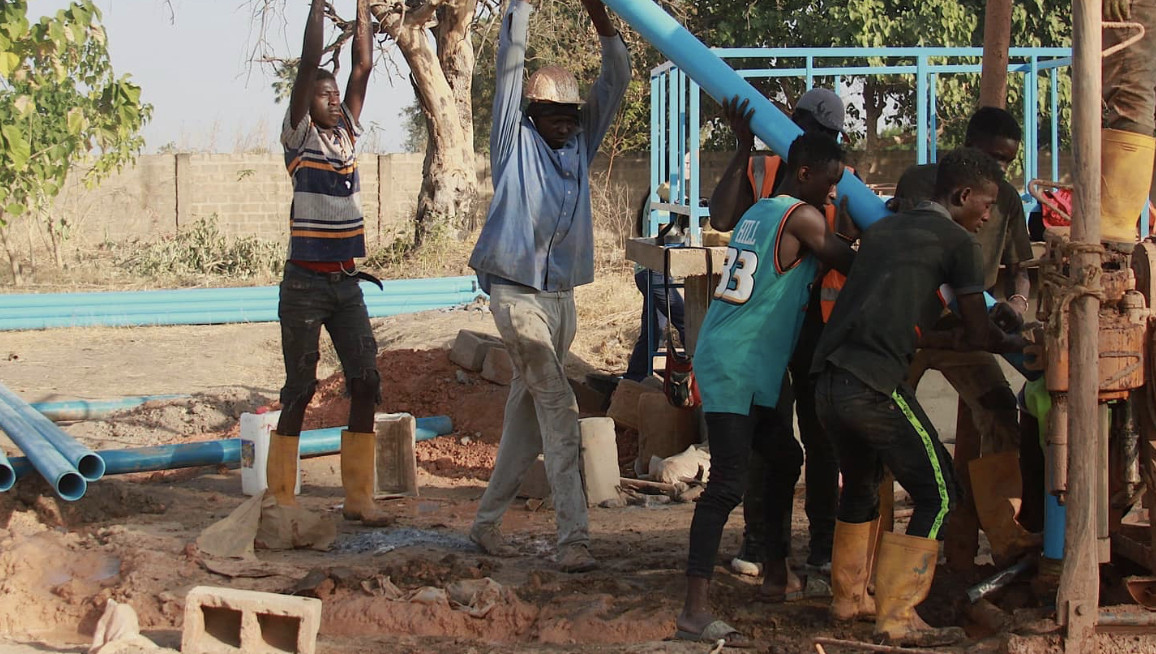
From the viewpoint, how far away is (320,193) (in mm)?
6312

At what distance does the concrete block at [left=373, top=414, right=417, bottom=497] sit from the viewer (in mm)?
7488

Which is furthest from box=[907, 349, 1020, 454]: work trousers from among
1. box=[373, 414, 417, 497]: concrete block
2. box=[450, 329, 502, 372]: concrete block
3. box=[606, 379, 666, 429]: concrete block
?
box=[450, 329, 502, 372]: concrete block

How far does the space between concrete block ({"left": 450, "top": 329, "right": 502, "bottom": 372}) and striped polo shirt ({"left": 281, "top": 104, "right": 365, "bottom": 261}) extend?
3.42 metres

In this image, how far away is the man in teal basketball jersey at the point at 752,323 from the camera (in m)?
4.49

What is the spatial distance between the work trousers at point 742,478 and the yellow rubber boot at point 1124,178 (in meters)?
1.42

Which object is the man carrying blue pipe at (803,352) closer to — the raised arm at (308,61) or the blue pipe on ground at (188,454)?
the raised arm at (308,61)

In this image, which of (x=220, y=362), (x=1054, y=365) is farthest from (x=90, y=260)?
(x=1054, y=365)

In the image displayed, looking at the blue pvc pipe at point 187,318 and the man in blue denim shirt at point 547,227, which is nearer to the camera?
the man in blue denim shirt at point 547,227

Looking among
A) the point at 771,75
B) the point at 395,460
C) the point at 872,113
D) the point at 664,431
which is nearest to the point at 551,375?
the point at 395,460

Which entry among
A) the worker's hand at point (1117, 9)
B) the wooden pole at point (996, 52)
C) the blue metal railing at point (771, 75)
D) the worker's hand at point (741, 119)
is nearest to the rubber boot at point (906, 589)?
the worker's hand at point (741, 119)

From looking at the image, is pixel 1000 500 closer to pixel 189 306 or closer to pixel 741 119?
pixel 741 119

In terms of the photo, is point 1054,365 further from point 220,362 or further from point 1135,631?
point 220,362

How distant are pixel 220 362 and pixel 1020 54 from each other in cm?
763

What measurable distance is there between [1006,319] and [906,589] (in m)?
1.08
